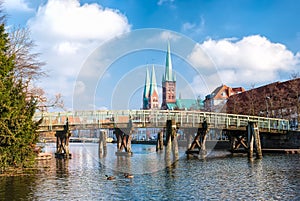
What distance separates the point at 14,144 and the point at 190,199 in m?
10.3

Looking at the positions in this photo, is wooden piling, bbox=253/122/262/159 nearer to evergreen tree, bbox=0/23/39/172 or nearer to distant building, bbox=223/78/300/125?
distant building, bbox=223/78/300/125

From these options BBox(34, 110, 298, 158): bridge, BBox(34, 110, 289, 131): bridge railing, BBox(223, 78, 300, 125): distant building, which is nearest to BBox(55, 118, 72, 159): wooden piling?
BBox(34, 110, 298, 158): bridge

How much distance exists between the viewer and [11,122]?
70.3 feet

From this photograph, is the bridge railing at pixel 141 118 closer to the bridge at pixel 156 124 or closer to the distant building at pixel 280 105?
the bridge at pixel 156 124

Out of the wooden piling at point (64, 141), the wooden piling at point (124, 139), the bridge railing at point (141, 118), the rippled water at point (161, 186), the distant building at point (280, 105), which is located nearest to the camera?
the rippled water at point (161, 186)

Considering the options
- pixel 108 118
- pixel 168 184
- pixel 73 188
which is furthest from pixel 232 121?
pixel 73 188

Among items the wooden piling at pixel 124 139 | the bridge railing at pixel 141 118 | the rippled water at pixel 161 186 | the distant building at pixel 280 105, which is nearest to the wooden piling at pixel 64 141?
the bridge railing at pixel 141 118

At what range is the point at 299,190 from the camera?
866 inches

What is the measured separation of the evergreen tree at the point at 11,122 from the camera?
2098 centimetres

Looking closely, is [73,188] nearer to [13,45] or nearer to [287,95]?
[13,45]

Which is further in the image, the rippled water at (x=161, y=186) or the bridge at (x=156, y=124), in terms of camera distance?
the bridge at (x=156, y=124)

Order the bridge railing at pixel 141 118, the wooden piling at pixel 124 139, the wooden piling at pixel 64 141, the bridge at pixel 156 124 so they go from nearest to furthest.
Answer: the wooden piling at pixel 64 141
the bridge at pixel 156 124
the bridge railing at pixel 141 118
the wooden piling at pixel 124 139

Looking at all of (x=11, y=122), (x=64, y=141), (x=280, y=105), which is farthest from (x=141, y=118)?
(x=280, y=105)

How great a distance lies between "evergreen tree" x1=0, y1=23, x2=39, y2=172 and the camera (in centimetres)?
2098
